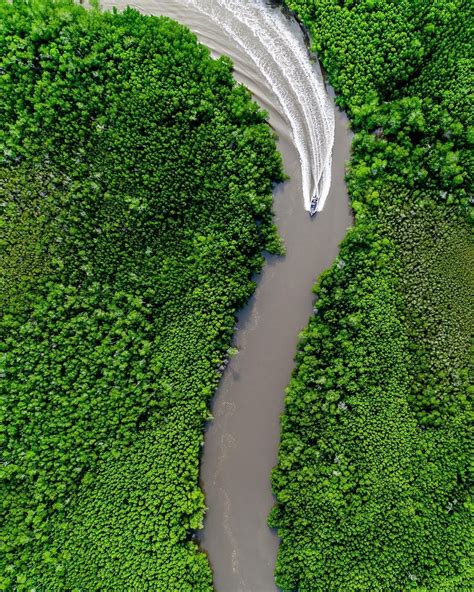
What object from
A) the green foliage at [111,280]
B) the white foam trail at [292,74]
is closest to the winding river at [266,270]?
the white foam trail at [292,74]

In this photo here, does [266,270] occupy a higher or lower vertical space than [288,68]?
lower

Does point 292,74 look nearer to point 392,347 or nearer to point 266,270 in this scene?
point 266,270

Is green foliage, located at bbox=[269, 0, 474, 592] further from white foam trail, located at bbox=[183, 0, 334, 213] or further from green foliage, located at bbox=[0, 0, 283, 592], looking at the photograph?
green foliage, located at bbox=[0, 0, 283, 592]

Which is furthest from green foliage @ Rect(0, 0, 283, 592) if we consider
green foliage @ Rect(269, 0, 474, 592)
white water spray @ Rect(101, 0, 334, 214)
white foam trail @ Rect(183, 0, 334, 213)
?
green foliage @ Rect(269, 0, 474, 592)

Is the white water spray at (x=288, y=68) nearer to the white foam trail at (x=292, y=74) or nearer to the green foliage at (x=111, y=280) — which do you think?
the white foam trail at (x=292, y=74)

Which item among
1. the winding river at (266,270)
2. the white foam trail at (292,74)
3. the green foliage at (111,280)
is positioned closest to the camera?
the green foliage at (111,280)

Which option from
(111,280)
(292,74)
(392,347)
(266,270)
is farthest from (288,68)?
(392,347)

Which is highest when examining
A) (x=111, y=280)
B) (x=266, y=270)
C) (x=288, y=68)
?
(x=288, y=68)
